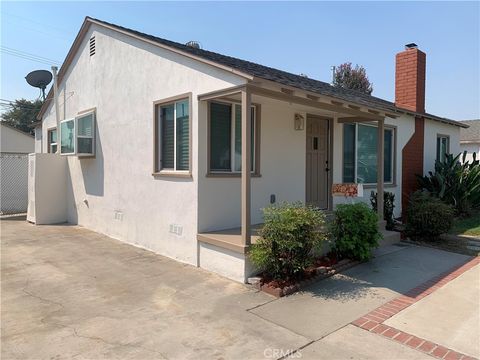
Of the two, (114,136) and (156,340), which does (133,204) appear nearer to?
(114,136)

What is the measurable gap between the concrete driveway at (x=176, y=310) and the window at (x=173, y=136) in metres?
1.82

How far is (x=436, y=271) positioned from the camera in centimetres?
643

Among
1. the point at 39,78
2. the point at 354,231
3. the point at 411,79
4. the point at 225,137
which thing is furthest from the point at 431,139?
the point at 39,78

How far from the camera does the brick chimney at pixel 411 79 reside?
1255cm

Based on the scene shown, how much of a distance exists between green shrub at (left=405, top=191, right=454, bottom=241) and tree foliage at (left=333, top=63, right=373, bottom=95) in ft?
84.4

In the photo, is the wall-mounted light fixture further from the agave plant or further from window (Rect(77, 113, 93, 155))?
the agave plant

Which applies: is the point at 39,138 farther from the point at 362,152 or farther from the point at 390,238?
the point at 390,238

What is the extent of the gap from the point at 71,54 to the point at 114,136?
384cm

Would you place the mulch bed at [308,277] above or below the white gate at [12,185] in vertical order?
below

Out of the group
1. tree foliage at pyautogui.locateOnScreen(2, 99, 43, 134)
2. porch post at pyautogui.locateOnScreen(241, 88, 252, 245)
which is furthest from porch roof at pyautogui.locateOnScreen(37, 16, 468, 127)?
tree foliage at pyautogui.locateOnScreen(2, 99, 43, 134)

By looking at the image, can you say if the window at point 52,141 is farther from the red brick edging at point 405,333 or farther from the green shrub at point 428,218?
the red brick edging at point 405,333

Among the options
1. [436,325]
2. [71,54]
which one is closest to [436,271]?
[436,325]

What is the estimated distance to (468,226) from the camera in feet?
34.8

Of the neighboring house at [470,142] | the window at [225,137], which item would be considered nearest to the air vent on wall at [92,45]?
the window at [225,137]
